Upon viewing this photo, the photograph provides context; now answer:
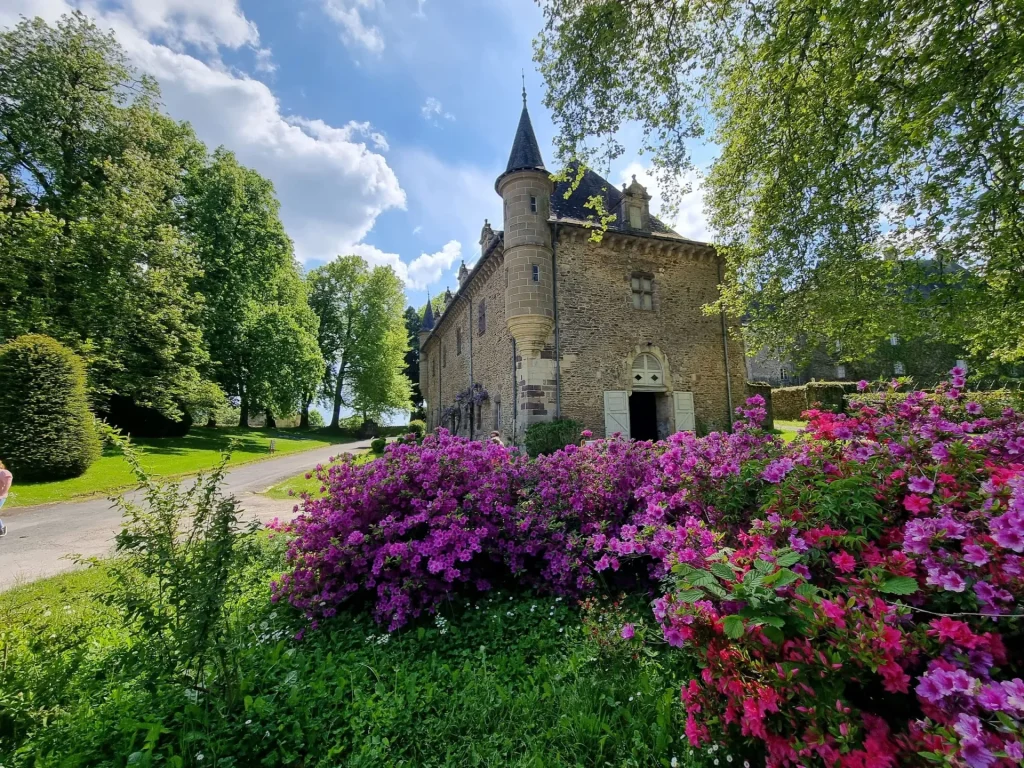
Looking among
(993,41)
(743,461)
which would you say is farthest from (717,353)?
(743,461)

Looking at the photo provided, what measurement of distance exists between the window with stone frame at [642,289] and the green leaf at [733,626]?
13.5 m

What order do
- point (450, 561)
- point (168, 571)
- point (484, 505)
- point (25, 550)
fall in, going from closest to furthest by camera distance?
1. point (168, 571)
2. point (450, 561)
3. point (484, 505)
4. point (25, 550)

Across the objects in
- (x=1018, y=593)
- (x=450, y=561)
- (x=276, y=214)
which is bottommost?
(x=450, y=561)

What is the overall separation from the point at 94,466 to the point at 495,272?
13.8 metres

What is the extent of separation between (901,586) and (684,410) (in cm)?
1356

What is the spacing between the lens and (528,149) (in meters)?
13.3

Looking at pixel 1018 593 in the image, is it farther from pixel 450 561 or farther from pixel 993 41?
pixel 993 41

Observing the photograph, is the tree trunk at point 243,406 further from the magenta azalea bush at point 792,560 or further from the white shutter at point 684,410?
the magenta azalea bush at point 792,560

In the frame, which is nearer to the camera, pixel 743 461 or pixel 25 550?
pixel 743 461

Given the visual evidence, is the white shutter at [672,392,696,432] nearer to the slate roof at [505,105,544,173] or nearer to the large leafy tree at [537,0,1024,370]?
the large leafy tree at [537,0,1024,370]

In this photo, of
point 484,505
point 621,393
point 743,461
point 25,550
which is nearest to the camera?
point 743,461

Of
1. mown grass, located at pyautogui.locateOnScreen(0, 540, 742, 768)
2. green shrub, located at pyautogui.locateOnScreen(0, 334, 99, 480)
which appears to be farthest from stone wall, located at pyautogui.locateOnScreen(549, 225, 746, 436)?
green shrub, located at pyautogui.locateOnScreen(0, 334, 99, 480)

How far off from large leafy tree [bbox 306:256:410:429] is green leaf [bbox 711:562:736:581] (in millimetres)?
35526

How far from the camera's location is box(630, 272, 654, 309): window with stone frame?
14.4 m
